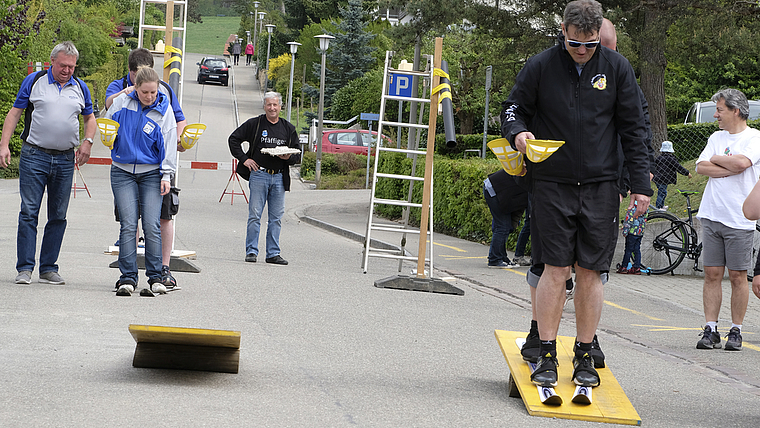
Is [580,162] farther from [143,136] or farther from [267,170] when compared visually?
[267,170]

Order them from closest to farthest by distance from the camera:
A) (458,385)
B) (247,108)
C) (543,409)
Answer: (543,409)
(458,385)
(247,108)

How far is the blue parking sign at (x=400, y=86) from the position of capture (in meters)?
10.4

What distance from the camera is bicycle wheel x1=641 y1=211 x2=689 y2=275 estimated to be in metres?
12.7

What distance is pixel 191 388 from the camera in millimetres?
4785

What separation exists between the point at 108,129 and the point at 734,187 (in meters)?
5.30

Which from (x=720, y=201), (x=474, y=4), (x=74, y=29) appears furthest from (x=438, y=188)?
(x=74, y=29)

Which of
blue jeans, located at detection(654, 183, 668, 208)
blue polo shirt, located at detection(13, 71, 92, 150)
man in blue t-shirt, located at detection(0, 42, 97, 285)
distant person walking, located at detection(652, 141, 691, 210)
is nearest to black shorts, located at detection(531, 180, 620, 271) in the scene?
man in blue t-shirt, located at detection(0, 42, 97, 285)

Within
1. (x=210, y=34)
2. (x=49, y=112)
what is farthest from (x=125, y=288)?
(x=210, y=34)

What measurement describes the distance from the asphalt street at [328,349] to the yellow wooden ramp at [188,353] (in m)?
0.06

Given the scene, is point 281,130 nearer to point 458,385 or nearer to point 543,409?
point 458,385

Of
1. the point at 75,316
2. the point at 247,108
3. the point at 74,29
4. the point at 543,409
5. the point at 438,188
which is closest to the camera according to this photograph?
the point at 543,409

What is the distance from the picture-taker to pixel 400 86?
10.5m

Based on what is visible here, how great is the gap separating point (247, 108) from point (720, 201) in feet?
166

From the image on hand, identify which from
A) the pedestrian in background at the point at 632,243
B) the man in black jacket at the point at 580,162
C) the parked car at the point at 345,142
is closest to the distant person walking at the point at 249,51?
the parked car at the point at 345,142
